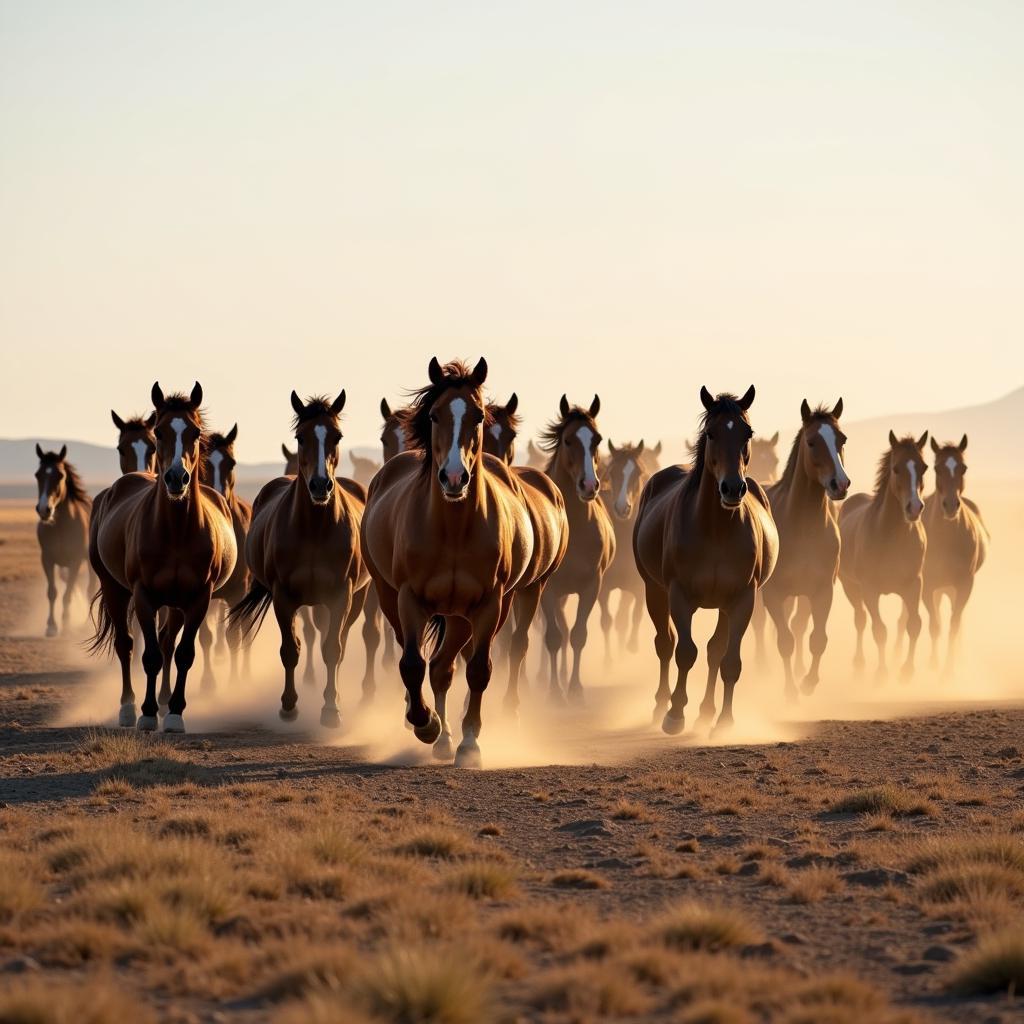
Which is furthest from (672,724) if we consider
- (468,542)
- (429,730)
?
(468,542)

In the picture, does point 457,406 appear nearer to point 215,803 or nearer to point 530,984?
point 215,803

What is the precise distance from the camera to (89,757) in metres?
12.3

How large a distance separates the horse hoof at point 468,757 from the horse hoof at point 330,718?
9.97ft

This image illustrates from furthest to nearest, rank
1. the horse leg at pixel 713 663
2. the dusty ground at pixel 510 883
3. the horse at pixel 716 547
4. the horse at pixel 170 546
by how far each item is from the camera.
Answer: the horse leg at pixel 713 663 < the horse at pixel 170 546 < the horse at pixel 716 547 < the dusty ground at pixel 510 883

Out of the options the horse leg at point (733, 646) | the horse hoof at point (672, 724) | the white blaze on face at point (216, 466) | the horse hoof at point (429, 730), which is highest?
the white blaze on face at point (216, 466)

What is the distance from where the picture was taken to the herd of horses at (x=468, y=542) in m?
11.9

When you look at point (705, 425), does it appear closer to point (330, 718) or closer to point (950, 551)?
point (330, 718)

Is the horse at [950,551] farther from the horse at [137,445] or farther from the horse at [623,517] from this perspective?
the horse at [137,445]

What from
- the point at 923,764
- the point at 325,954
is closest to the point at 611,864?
the point at 325,954

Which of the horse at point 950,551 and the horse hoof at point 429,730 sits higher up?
the horse at point 950,551

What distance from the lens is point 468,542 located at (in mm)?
11812

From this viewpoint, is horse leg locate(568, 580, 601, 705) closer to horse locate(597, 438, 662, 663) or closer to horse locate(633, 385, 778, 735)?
horse locate(597, 438, 662, 663)

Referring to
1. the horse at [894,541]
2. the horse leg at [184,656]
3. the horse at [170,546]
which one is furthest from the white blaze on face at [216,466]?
the horse at [894,541]

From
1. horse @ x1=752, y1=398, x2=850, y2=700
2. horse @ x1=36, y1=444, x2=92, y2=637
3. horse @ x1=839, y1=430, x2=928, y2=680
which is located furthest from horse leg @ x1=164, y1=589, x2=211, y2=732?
horse @ x1=36, y1=444, x2=92, y2=637
